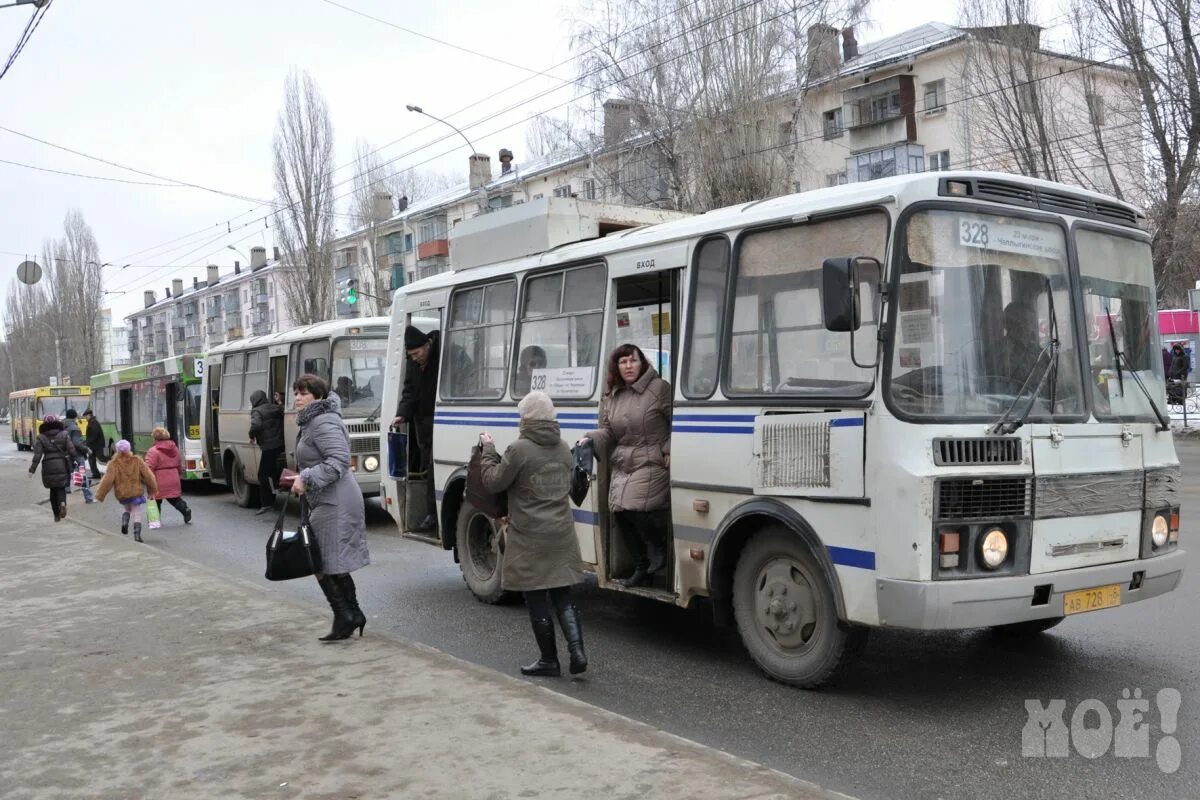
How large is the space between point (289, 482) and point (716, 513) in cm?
282

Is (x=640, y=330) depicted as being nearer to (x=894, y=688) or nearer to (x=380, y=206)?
(x=894, y=688)

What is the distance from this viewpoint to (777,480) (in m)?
6.12

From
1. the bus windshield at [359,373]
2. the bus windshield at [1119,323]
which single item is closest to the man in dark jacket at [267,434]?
the bus windshield at [359,373]

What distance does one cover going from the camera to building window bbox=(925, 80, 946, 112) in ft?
129

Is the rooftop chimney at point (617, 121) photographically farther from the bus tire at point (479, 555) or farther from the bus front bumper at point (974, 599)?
the bus front bumper at point (974, 599)

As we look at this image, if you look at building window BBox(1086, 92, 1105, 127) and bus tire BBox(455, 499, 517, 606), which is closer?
bus tire BBox(455, 499, 517, 606)

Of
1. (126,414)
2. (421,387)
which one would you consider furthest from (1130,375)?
(126,414)

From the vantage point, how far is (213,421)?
69.7 feet

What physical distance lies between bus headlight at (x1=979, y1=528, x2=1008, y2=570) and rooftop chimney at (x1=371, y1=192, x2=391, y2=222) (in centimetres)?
5775

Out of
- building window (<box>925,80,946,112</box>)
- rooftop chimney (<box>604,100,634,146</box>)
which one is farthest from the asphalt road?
building window (<box>925,80,946,112</box>)

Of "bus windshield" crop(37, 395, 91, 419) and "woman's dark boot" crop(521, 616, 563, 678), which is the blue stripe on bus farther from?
"bus windshield" crop(37, 395, 91, 419)

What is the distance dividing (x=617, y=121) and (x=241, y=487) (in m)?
18.1

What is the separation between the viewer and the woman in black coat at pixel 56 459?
1709 cm

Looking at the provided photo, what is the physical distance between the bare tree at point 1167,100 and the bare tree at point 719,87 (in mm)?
7632
